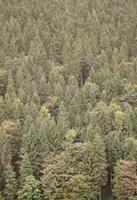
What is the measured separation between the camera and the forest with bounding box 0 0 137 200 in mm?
76188

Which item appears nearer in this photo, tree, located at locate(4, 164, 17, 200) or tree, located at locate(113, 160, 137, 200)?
tree, located at locate(113, 160, 137, 200)

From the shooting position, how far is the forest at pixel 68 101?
7619 cm

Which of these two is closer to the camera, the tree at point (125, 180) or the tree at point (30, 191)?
the tree at point (125, 180)

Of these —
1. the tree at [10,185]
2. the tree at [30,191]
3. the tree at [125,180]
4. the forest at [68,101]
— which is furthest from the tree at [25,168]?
the tree at [125,180]

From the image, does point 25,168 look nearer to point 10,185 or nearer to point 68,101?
point 10,185

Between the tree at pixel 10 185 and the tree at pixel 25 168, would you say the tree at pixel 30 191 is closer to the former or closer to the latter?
the tree at pixel 10 185

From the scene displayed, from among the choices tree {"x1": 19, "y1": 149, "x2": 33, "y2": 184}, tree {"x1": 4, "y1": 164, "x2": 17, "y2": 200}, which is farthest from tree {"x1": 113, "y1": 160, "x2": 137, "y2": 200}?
tree {"x1": 4, "y1": 164, "x2": 17, "y2": 200}

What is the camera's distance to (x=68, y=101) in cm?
10600

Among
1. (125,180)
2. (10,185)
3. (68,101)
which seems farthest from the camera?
A: (68,101)

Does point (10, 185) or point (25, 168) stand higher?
point (25, 168)

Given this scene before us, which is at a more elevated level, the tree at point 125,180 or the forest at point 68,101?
the forest at point 68,101

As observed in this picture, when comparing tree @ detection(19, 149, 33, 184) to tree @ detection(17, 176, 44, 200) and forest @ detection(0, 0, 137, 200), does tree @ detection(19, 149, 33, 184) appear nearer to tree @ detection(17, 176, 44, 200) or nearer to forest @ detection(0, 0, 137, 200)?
forest @ detection(0, 0, 137, 200)

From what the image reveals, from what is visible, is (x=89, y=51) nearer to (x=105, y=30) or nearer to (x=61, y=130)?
(x=105, y=30)

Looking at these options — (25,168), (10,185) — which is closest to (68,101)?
(25,168)
